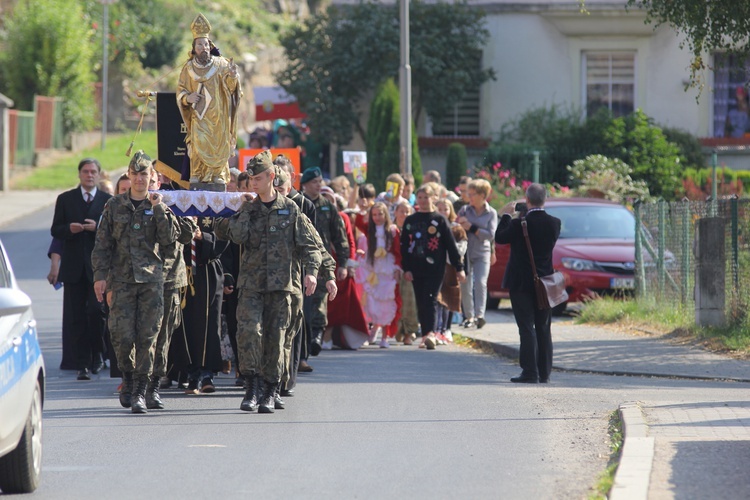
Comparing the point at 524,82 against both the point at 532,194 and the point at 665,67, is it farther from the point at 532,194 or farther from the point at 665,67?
the point at 532,194

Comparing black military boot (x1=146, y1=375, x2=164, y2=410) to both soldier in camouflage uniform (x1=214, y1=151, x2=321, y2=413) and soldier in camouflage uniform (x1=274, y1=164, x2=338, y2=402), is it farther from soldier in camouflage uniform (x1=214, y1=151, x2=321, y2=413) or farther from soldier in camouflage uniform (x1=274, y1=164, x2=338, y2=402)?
soldier in camouflage uniform (x1=274, y1=164, x2=338, y2=402)

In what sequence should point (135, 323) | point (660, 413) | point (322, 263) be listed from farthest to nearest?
point (322, 263) → point (135, 323) → point (660, 413)

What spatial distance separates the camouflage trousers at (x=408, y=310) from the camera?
1664 centimetres

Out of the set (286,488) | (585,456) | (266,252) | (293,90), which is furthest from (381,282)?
(293,90)

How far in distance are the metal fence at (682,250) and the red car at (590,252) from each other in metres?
0.79

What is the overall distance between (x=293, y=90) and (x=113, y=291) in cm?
2224

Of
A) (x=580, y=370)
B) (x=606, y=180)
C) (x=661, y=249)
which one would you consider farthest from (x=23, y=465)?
(x=606, y=180)

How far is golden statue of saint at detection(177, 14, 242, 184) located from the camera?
11766 mm

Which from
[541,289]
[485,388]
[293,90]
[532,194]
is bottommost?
[485,388]

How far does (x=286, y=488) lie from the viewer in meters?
7.60

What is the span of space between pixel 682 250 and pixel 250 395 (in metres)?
8.02

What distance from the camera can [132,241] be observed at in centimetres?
1055

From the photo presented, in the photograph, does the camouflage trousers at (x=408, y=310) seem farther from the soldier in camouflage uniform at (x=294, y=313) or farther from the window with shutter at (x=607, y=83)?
the window with shutter at (x=607, y=83)

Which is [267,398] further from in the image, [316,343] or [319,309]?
[316,343]
